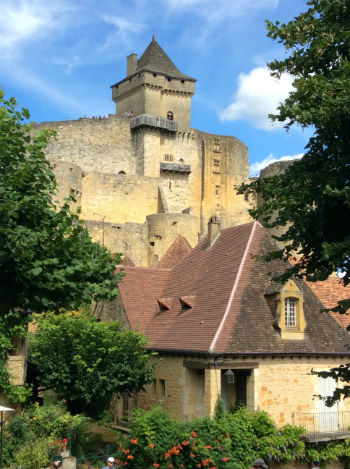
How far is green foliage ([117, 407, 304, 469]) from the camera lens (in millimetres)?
14570

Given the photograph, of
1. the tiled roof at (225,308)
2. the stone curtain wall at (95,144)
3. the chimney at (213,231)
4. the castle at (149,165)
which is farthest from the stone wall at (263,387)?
the stone curtain wall at (95,144)

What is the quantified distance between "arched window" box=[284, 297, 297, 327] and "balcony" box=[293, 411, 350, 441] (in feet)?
8.30

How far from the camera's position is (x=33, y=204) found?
11.0 meters

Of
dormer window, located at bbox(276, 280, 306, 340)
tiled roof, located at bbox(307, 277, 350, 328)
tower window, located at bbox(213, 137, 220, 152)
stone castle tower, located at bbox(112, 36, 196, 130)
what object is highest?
stone castle tower, located at bbox(112, 36, 196, 130)

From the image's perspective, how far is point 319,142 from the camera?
485 inches

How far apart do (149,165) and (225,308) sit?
4046cm

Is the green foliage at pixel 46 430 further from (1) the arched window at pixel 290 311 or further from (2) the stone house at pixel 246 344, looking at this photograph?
(1) the arched window at pixel 290 311

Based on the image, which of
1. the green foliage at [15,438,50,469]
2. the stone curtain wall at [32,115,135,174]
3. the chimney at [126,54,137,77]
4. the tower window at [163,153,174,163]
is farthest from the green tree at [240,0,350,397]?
the chimney at [126,54,137,77]

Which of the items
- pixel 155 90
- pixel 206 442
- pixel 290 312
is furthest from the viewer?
pixel 155 90

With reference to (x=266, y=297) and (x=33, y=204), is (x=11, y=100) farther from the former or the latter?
(x=266, y=297)

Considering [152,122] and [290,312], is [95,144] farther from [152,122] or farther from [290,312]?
[290,312]

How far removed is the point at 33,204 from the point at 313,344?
10323 mm

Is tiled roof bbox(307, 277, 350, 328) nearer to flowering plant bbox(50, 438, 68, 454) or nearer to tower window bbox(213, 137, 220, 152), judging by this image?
flowering plant bbox(50, 438, 68, 454)

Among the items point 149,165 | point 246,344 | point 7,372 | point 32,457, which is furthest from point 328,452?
point 149,165
